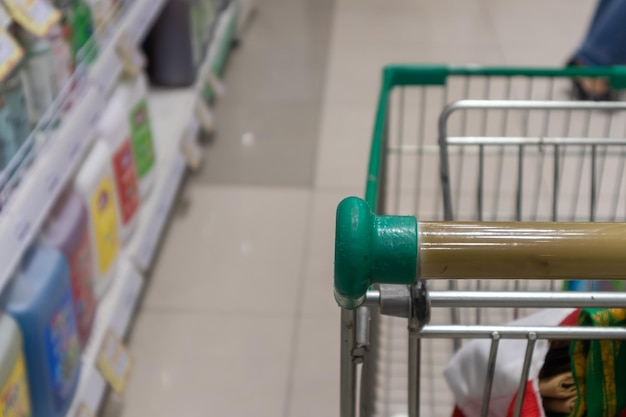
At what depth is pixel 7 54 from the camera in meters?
1.19

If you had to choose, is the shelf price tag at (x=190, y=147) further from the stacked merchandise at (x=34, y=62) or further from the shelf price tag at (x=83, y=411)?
the shelf price tag at (x=83, y=411)

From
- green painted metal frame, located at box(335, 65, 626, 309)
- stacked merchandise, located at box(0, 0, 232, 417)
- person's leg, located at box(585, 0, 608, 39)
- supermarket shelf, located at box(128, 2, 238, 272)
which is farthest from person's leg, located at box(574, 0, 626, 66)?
green painted metal frame, located at box(335, 65, 626, 309)

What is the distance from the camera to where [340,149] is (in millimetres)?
2781

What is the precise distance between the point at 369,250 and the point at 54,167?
3.11ft

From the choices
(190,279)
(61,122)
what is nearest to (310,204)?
(190,279)

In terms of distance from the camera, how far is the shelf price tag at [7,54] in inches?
46.3

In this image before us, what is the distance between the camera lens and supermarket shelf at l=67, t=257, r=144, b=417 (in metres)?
1.54

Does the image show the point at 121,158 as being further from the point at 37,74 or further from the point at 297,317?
the point at 297,317

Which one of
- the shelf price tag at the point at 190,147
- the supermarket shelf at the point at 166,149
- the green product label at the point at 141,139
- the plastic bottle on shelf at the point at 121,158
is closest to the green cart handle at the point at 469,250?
the plastic bottle on shelf at the point at 121,158

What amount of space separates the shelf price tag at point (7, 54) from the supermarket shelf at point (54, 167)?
187 mm

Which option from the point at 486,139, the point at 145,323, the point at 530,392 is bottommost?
the point at 145,323

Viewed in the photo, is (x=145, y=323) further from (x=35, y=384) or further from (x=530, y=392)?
(x=530, y=392)

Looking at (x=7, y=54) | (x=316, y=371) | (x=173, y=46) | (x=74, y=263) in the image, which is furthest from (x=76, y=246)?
(x=173, y=46)

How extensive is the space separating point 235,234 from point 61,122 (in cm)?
91
